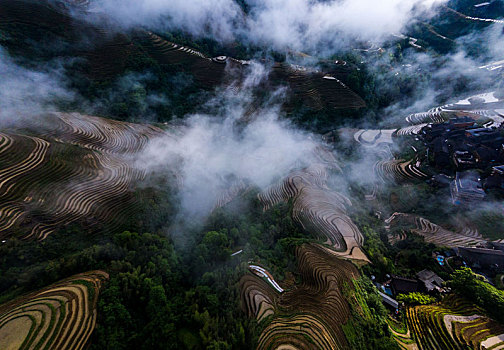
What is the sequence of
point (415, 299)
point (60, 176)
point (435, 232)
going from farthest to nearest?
point (435, 232)
point (60, 176)
point (415, 299)

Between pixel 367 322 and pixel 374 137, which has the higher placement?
pixel 374 137

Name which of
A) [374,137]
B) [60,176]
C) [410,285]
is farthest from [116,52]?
[410,285]

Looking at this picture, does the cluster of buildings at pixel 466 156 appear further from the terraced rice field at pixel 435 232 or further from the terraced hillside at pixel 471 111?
the terraced hillside at pixel 471 111

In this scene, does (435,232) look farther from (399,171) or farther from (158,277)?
(158,277)

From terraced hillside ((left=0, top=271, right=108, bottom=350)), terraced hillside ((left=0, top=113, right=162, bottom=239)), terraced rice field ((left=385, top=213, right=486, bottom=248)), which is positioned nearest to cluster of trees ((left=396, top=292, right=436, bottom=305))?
terraced rice field ((left=385, top=213, right=486, bottom=248))

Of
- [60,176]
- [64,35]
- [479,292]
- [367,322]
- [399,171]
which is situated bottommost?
[60,176]

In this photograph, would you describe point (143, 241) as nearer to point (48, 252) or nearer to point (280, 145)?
point (48, 252)

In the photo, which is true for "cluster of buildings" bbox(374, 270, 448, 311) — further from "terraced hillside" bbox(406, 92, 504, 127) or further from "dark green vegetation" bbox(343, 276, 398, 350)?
"terraced hillside" bbox(406, 92, 504, 127)
